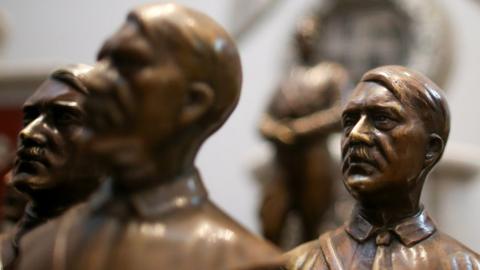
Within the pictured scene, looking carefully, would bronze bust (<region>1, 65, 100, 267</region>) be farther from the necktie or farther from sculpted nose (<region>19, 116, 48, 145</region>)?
the necktie

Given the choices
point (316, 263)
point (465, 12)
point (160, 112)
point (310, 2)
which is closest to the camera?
point (160, 112)

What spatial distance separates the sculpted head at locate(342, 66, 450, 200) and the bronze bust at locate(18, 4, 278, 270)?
1.56 feet

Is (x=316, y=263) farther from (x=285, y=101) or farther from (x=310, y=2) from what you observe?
(x=310, y=2)

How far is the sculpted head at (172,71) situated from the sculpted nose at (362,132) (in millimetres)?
509

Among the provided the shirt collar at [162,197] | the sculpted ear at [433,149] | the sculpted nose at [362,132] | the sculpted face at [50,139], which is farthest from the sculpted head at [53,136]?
the sculpted ear at [433,149]

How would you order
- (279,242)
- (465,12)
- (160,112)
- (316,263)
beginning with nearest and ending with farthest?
1. (160,112)
2. (316,263)
3. (279,242)
4. (465,12)

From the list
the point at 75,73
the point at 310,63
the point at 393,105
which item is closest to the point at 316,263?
the point at 393,105

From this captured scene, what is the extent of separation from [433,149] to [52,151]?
0.77 metres

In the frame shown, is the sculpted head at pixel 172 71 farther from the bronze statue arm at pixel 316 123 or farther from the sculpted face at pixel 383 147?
the bronze statue arm at pixel 316 123

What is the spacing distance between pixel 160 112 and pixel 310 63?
9.94 feet

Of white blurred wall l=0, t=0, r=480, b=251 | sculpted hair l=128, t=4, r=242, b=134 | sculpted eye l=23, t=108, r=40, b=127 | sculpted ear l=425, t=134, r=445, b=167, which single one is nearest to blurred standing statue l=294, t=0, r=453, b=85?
white blurred wall l=0, t=0, r=480, b=251

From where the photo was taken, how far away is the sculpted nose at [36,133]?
1976mm

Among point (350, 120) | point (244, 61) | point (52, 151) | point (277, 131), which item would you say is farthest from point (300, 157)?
point (244, 61)

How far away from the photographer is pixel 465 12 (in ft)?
20.6
